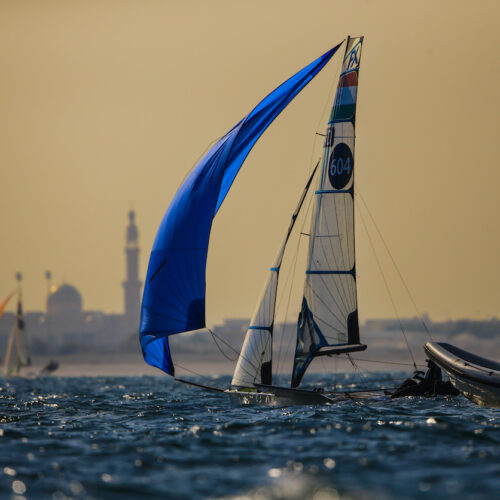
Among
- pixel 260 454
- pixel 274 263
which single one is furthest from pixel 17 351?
pixel 260 454

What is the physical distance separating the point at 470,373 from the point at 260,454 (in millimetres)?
10069

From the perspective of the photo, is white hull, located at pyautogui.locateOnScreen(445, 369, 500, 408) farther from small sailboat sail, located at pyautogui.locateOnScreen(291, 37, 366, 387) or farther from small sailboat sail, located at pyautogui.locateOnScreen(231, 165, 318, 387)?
small sailboat sail, located at pyautogui.locateOnScreen(231, 165, 318, 387)

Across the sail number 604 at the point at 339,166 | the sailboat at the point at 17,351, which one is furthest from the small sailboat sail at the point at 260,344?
the sailboat at the point at 17,351

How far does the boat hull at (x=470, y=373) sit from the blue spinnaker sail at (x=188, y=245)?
676 cm

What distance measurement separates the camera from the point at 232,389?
97.2 feet

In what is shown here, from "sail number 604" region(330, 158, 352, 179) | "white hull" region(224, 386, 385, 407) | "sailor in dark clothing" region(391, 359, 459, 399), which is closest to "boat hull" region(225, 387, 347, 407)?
"white hull" region(224, 386, 385, 407)

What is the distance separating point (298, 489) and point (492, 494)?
2726 mm

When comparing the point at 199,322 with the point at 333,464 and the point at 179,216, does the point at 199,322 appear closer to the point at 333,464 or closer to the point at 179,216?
the point at 179,216

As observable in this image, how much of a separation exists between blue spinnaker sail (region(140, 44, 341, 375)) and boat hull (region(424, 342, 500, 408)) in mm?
6761

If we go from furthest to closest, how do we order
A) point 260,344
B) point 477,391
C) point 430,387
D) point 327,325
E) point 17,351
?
1. point 17,351
2. point 430,387
3. point 327,325
4. point 260,344
5. point 477,391

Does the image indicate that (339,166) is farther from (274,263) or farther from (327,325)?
(327,325)

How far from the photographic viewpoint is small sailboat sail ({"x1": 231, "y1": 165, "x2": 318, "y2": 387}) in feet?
95.6

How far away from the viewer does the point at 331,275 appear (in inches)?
1160

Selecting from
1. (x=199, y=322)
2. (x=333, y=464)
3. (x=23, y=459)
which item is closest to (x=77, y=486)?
(x=23, y=459)
